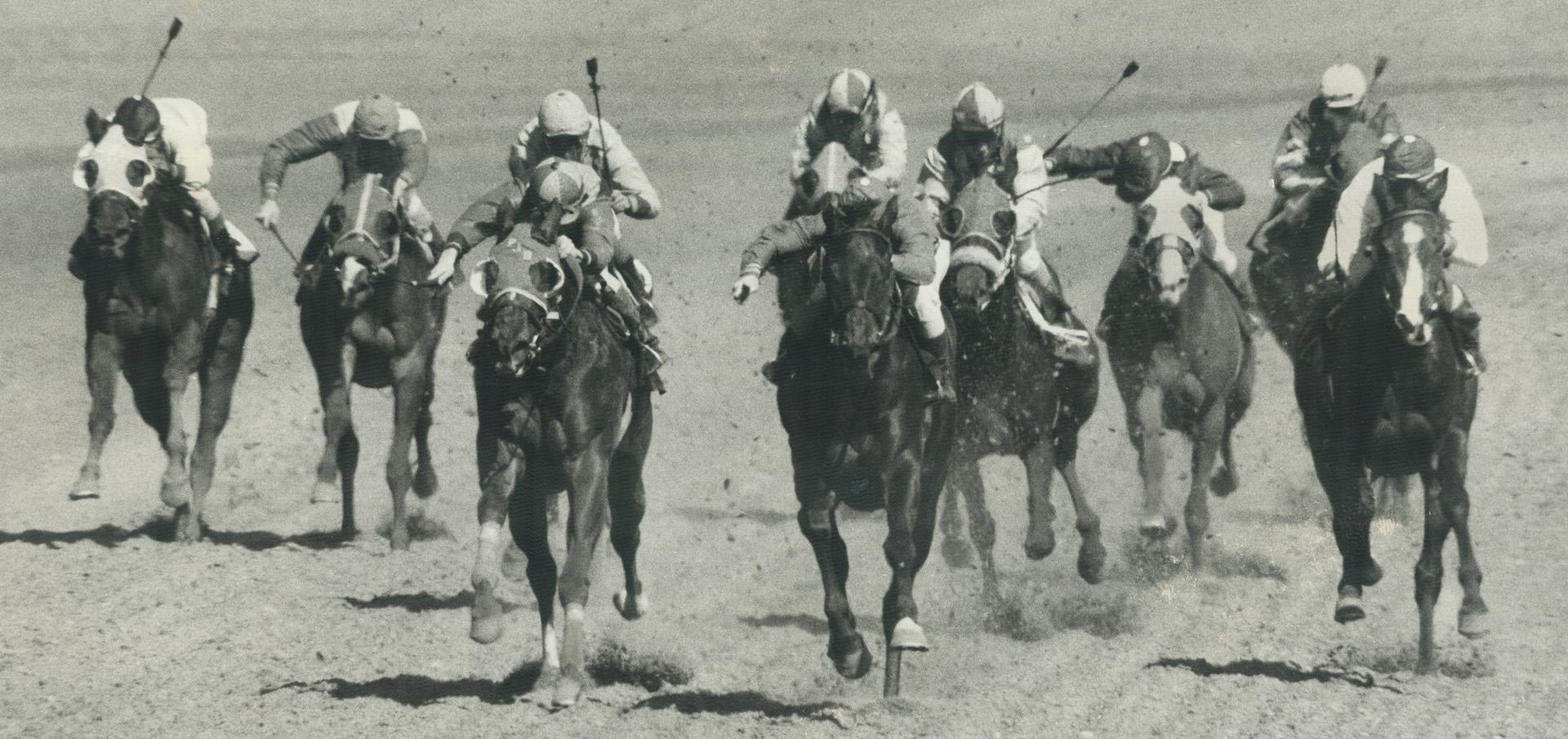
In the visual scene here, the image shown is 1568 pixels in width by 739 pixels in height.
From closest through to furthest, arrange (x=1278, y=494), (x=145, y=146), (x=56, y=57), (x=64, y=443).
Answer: (x=145, y=146), (x=1278, y=494), (x=64, y=443), (x=56, y=57)

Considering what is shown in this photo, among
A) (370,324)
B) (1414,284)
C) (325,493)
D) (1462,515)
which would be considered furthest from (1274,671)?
(325,493)

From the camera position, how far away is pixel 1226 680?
12570 millimetres

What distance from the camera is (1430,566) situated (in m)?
13.0

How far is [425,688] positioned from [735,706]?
156 cm

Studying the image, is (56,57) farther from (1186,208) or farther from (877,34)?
(1186,208)

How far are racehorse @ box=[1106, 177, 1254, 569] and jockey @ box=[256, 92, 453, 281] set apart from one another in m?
4.57

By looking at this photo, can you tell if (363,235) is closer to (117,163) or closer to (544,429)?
(117,163)

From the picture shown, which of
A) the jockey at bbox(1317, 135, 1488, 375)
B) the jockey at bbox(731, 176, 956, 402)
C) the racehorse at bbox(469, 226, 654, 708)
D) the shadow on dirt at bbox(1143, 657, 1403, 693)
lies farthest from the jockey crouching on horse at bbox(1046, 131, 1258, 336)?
the racehorse at bbox(469, 226, 654, 708)

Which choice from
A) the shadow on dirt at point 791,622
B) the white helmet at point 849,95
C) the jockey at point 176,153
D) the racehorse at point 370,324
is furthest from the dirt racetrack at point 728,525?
the white helmet at point 849,95

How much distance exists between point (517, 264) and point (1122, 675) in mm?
3718

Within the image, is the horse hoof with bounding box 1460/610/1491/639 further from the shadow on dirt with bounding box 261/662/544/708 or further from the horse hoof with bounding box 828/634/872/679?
the shadow on dirt with bounding box 261/662/544/708

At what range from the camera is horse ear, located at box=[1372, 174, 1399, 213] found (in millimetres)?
12773

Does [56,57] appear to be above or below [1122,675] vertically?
above

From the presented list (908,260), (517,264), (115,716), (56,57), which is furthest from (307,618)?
(56,57)
